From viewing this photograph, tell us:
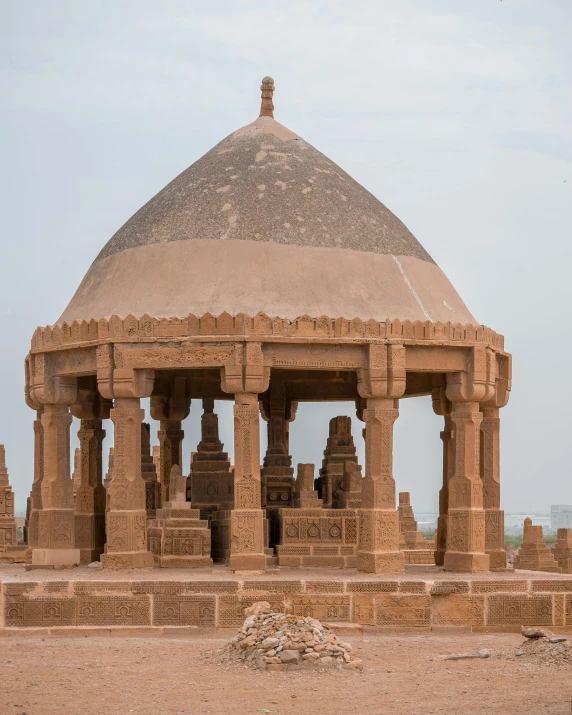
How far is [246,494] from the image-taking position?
1694cm

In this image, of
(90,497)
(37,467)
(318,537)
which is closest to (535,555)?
(318,537)

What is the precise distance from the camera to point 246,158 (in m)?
19.5

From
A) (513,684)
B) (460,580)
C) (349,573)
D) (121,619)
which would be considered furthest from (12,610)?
(513,684)

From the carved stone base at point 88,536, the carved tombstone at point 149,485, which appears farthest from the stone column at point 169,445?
the carved stone base at point 88,536

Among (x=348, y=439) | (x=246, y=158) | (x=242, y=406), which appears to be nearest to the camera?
(x=242, y=406)

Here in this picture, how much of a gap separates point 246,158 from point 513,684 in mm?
9549

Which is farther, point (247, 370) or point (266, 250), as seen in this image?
point (266, 250)

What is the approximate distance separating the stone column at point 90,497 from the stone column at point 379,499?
4.44 metres

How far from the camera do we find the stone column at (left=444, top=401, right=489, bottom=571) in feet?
58.7

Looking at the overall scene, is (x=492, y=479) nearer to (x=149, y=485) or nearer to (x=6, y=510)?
(x=149, y=485)

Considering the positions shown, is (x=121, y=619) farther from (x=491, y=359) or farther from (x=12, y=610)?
(x=491, y=359)

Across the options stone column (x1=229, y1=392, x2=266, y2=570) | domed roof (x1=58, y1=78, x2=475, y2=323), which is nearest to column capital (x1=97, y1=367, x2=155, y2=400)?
domed roof (x1=58, y1=78, x2=475, y2=323)

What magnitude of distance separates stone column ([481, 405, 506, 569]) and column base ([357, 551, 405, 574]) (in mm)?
2504

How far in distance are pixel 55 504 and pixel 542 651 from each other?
7.53 meters
